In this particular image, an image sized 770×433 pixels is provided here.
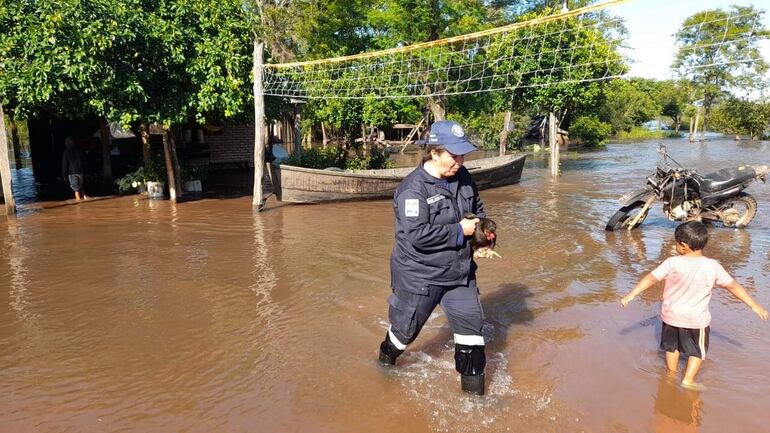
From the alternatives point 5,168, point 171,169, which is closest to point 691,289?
point 171,169

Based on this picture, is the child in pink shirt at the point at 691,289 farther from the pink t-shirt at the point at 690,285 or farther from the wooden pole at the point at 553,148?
the wooden pole at the point at 553,148

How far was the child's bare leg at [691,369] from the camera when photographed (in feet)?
12.6

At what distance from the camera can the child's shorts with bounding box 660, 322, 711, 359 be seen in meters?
3.79

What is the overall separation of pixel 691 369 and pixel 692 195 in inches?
230

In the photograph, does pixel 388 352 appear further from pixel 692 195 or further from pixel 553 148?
pixel 553 148

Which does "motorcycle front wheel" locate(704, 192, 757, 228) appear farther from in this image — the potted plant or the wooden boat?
the potted plant

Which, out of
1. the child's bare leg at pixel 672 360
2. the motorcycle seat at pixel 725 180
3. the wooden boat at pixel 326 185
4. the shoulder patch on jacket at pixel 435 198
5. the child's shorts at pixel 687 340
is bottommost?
the child's bare leg at pixel 672 360

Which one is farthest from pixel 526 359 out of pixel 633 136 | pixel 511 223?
pixel 633 136

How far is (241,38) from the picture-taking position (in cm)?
1148

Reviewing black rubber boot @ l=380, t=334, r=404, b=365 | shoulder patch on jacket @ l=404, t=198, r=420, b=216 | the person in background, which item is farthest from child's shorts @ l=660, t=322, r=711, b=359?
the person in background

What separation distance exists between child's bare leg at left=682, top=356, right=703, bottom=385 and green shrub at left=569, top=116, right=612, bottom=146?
3133 centimetres

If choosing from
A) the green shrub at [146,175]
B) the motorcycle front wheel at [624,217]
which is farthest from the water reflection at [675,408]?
the green shrub at [146,175]

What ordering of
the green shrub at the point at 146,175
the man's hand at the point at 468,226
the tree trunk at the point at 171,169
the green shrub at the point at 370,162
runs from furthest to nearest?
the green shrub at the point at 370,162 < the green shrub at the point at 146,175 < the tree trunk at the point at 171,169 < the man's hand at the point at 468,226

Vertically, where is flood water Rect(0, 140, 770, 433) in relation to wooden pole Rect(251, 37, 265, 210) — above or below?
below
